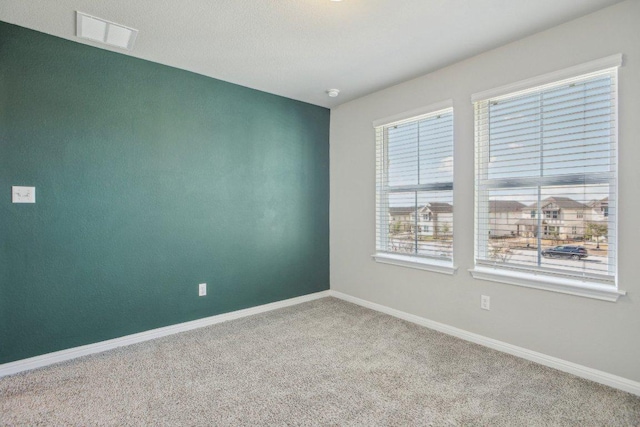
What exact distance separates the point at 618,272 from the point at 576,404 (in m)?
0.86

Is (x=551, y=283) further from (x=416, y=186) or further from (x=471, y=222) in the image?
(x=416, y=186)

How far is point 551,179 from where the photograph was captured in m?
2.38

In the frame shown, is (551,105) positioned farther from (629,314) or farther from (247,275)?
(247,275)

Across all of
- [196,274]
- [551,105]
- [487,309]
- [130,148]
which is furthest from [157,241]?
[551,105]

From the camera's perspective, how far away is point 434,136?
3137 mm

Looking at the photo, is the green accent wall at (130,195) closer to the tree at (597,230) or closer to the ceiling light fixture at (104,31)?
the ceiling light fixture at (104,31)

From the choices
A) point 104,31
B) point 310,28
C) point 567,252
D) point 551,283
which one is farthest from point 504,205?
point 104,31

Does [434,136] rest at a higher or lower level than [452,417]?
higher

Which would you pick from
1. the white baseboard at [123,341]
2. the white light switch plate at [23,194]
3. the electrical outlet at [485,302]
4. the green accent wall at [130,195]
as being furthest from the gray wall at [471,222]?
the white light switch plate at [23,194]

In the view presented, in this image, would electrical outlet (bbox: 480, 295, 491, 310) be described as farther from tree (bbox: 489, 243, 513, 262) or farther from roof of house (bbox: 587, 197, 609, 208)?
roof of house (bbox: 587, 197, 609, 208)

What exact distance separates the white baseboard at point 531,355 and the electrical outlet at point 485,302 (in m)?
0.25

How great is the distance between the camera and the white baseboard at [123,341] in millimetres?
2334

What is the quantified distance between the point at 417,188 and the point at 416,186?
2 centimetres

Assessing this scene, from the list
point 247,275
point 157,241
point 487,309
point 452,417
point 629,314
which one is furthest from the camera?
point 247,275
